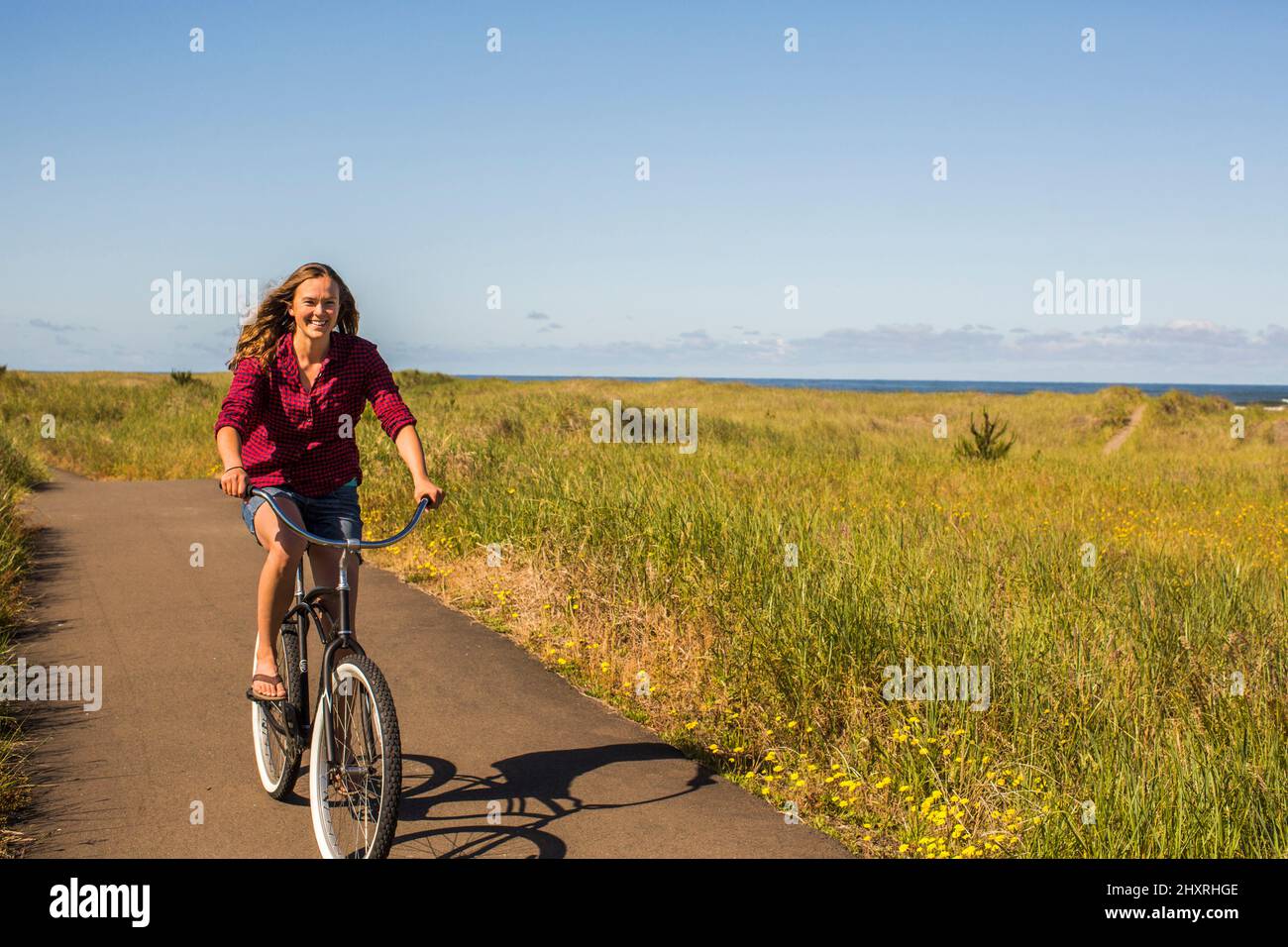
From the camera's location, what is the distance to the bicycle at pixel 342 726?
3676 millimetres

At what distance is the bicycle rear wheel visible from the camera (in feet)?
14.7

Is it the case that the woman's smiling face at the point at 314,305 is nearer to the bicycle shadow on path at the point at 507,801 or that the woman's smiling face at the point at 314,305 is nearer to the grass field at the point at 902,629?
the bicycle shadow on path at the point at 507,801

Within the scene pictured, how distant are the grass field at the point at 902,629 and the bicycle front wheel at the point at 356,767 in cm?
190

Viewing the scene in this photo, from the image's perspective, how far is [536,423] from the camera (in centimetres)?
1867

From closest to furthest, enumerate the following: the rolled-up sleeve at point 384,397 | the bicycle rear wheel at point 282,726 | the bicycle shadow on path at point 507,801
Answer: the bicycle shadow on path at point 507,801 < the bicycle rear wheel at point 282,726 < the rolled-up sleeve at point 384,397

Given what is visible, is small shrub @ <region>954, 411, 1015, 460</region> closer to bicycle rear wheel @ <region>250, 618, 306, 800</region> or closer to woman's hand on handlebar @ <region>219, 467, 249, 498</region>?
bicycle rear wheel @ <region>250, 618, 306, 800</region>

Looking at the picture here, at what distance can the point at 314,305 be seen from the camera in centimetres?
443

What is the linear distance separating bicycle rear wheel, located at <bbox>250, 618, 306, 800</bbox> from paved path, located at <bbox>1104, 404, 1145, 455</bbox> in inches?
1095

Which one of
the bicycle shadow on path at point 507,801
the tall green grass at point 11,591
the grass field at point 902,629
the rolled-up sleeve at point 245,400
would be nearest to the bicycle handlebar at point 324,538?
the rolled-up sleeve at point 245,400

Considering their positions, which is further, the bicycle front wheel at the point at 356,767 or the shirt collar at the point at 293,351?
the shirt collar at the point at 293,351

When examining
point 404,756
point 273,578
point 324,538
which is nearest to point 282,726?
point 273,578

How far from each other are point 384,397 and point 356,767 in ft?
5.37

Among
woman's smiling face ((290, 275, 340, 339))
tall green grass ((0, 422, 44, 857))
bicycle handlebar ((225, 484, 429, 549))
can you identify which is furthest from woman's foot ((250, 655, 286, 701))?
woman's smiling face ((290, 275, 340, 339))

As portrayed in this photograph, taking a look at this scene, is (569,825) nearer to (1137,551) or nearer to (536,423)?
(1137,551)
